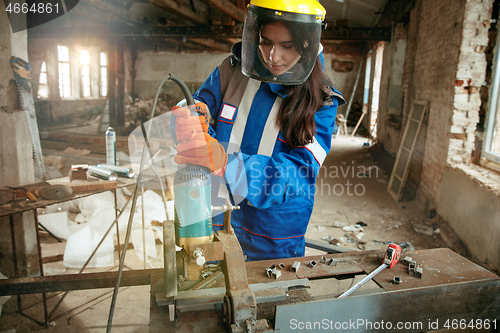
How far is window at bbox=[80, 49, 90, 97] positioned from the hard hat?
40.5 feet

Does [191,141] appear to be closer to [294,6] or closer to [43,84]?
[294,6]

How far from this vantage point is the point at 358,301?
110 cm

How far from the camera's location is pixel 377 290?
45.6 inches

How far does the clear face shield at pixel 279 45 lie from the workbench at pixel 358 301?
0.79 metres

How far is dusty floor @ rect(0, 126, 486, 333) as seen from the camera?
94.0 inches

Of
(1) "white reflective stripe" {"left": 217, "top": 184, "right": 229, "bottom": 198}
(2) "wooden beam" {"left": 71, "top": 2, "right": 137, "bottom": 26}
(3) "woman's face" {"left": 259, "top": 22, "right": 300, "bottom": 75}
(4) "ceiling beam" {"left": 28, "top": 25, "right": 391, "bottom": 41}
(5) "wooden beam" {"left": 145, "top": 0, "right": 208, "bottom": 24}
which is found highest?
(2) "wooden beam" {"left": 71, "top": 2, "right": 137, "bottom": 26}

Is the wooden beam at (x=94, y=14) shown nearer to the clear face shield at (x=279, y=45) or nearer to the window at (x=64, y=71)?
the window at (x=64, y=71)

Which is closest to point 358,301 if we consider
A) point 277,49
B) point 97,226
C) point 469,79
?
point 277,49

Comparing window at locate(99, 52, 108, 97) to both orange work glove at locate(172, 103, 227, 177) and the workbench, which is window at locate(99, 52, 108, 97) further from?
the workbench

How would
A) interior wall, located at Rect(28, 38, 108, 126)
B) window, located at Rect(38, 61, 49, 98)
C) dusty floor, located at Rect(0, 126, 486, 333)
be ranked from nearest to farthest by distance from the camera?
1. dusty floor, located at Rect(0, 126, 486, 333)
2. interior wall, located at Rect(28, 38, 108, 126)
3. window, located at Rect(38, 61, 49, 98)

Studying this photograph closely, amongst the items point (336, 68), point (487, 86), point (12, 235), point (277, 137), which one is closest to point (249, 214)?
point (277, 137)

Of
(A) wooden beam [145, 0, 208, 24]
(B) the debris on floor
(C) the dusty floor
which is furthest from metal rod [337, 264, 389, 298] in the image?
(A) wooden beam [145, 0, 208, 24]

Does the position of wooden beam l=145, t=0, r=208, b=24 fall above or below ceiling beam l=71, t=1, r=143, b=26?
below

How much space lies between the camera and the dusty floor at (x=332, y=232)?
2389 mm
